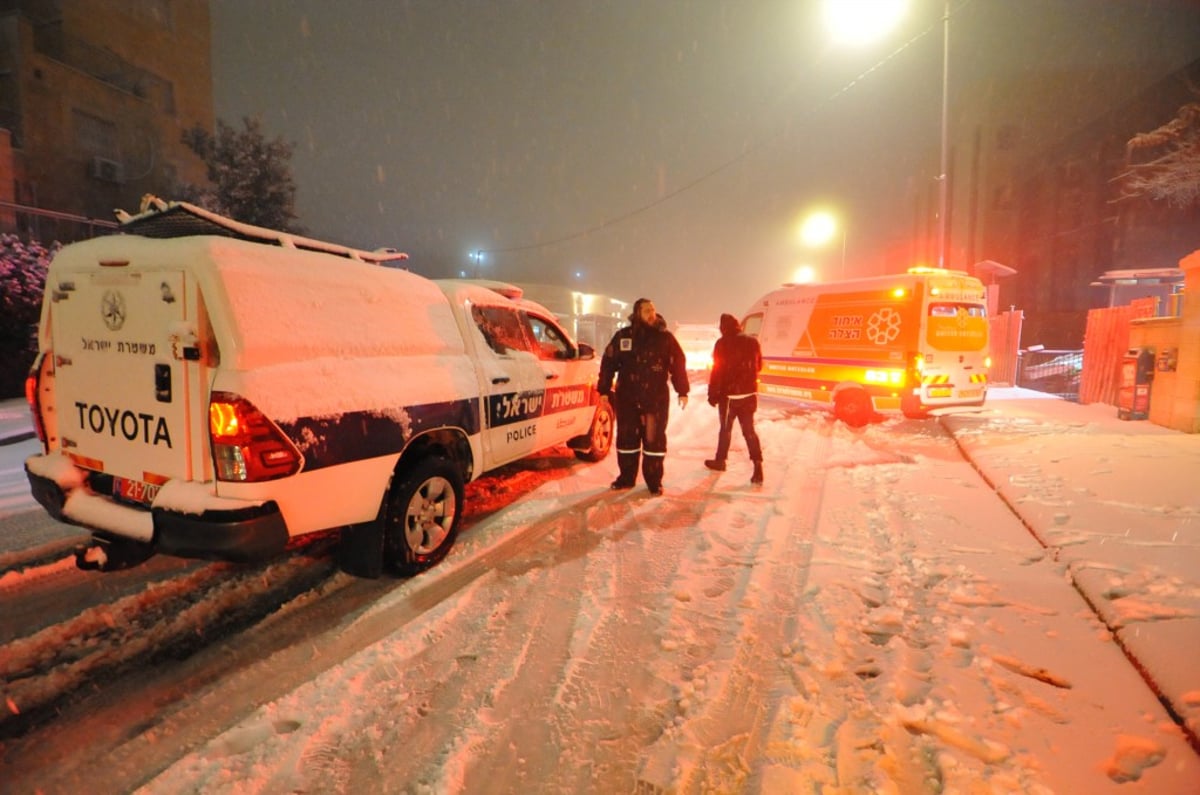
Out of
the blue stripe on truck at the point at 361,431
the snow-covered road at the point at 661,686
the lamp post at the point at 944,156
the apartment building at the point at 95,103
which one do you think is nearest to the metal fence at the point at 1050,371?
the lamp post at the point at 944,156

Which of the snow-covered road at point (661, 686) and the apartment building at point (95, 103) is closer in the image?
the snow-covered road at point (661, 686)

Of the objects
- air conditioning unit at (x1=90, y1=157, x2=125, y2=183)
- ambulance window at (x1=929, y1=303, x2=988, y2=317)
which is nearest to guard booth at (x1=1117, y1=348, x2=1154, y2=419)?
ambulance window at (x1=929, y1=303, x2=988, y2=317)

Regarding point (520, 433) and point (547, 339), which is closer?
point (520, 433)

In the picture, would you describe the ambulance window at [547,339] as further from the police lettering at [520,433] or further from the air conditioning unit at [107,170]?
the air conditioning unit at [107,170]

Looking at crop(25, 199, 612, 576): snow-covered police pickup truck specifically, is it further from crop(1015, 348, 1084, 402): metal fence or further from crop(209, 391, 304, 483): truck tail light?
crop(1015, 348, 1084, 402): metal fence

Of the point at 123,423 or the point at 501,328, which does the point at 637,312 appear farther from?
the point at 123,423

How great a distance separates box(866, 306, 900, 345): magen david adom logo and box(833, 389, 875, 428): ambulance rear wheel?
89cm

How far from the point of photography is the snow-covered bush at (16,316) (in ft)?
33.8

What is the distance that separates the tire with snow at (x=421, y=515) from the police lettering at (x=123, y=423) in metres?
1.17

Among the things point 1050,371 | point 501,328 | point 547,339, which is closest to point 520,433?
point 501,328

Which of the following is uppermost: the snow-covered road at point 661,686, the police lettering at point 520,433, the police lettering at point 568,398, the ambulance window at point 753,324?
the ambulance window at point 753,324

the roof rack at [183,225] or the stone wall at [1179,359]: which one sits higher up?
the roof rack at [183,225]

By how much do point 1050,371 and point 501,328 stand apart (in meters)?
18.4

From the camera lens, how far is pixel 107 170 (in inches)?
885
